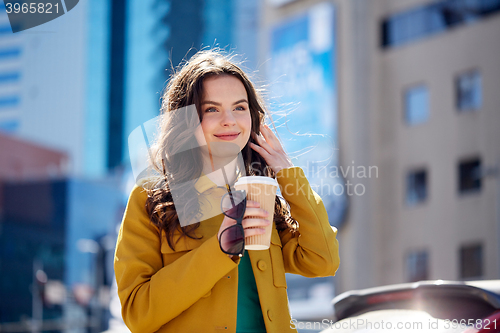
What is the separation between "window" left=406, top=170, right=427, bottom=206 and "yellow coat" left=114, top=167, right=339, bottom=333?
1762 cm

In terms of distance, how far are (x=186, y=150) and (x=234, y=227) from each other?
1.88 ft

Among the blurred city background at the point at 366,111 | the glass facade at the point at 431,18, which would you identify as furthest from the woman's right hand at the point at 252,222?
the glass facade at the point at 431,18

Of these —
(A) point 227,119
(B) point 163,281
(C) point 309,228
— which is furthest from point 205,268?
(A) point 227,119

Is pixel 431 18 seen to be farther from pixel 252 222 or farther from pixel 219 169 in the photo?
pixel 252 222

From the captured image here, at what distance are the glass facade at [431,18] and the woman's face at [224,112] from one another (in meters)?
18.5

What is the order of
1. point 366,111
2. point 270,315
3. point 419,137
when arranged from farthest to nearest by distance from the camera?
point 366,111 → point 419,137 → point 270,315

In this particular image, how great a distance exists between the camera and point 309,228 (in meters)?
1.93

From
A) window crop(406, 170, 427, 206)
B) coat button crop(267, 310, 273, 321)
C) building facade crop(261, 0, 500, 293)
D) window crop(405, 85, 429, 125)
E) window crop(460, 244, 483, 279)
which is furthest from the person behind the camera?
window crop(405, 85, 429, 125)

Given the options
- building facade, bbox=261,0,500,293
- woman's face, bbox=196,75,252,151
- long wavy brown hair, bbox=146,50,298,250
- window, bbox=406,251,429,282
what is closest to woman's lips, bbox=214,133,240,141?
woman's face, bbox=196,75,252,151

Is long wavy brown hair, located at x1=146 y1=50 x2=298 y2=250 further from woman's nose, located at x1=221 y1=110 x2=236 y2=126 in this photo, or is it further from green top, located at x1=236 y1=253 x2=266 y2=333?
green top, located at x1=236 y1=253 x2=266 y2=333

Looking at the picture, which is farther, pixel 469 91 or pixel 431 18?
pixel 431 18

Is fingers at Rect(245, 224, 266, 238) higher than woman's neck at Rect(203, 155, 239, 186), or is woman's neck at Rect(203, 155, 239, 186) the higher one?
woman's neck at Rect(203, 155, 239, 186)

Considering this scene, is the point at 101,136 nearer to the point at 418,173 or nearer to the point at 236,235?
the point at 418,173

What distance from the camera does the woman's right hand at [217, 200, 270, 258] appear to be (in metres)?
1.58
